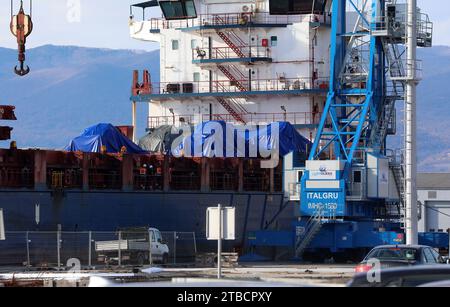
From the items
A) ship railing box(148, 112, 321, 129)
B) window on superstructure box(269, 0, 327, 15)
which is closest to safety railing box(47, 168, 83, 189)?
ship railing box(148, 112, 321, 129)

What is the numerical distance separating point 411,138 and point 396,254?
1996 centimetres

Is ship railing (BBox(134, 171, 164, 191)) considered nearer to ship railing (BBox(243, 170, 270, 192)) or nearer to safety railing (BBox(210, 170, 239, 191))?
safety railing (BBox(210, 170, 239, 191))

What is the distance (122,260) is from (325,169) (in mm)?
12935

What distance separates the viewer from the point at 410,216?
44.5 meters

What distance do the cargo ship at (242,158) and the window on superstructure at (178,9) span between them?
74mm

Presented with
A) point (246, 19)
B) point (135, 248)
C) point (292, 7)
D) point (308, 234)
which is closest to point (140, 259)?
point (135, 248)

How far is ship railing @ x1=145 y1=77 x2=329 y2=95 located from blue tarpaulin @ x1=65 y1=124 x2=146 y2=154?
758 cm

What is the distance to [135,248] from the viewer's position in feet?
148

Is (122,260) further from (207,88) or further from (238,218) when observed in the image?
(207,88)

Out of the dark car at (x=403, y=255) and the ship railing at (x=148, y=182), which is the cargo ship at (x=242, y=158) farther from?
the dark car at (x=403, y=255)

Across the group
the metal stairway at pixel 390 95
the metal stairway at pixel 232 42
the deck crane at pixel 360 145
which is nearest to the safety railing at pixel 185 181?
the deck crane at pixel 360 145

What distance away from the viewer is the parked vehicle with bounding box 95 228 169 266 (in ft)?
145

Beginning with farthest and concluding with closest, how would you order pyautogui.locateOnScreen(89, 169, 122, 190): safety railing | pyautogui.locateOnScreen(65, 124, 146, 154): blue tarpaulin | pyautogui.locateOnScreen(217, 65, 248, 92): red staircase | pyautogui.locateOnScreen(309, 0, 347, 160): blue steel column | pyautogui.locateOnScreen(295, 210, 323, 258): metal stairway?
pyautogui.locateOnScreen(217, 65, 248, 92): red staircase → pyautogui.locateOnScreen(65, 124, 146, 154): blue tarpaulin → pyautogui.locateOnScreen(309, 0, 347, 160): blue steel column → pyautogui.locateOnScreen(295, 210, 323, 258): metal stairway → pyautogui.locateOnScreen(89, 169, 122, 190): safety railing
